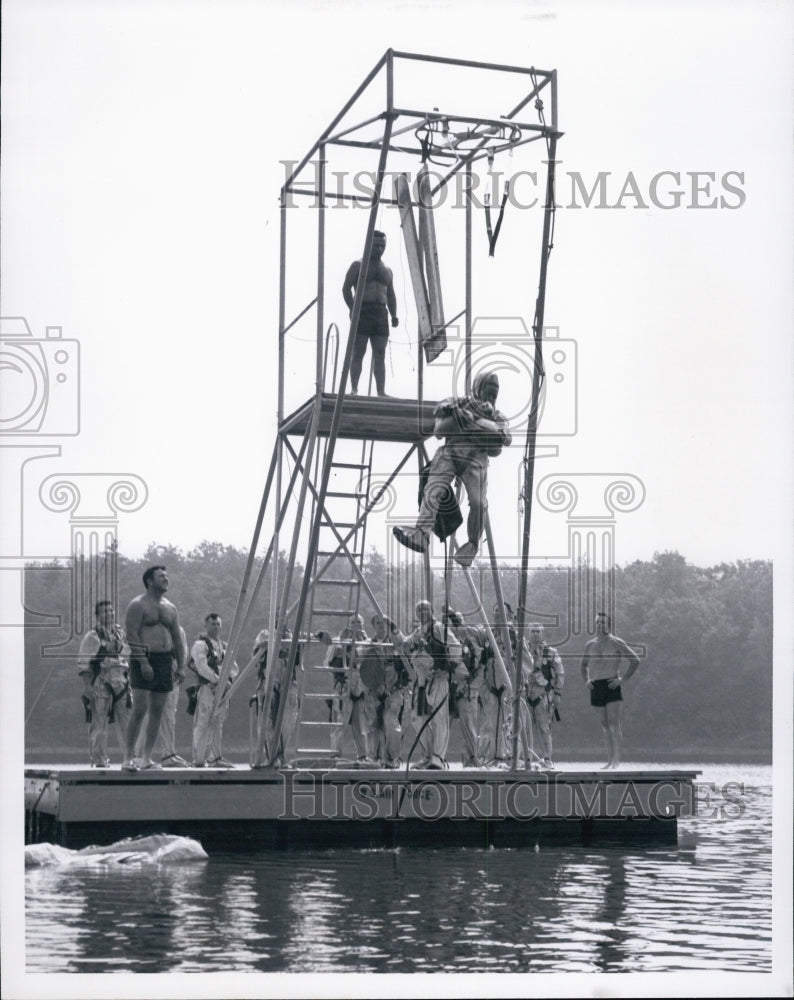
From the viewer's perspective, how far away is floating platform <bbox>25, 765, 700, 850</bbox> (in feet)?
58.6

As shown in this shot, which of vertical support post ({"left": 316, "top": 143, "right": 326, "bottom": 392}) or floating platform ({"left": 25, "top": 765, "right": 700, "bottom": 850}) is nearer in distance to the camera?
floating platform ({"left": 25, "top": 765, "right": 700, "bottom": 850})

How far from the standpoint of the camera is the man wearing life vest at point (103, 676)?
67.9 feet

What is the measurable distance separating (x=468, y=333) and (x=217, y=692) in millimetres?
4691

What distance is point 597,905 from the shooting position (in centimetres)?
1471

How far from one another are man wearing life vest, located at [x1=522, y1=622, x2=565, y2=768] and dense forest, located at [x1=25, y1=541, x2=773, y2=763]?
3167 cm

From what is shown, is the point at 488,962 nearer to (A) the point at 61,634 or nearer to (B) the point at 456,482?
(B) the point at 456,482

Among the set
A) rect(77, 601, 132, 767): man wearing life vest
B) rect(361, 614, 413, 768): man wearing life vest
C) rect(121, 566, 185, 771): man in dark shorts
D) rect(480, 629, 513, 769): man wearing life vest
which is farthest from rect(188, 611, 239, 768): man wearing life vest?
rect(480, 629, 513, 769): man wearing life vest

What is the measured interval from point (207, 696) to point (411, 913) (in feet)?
25.1

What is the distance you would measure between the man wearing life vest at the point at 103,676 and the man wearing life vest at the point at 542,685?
4564mm

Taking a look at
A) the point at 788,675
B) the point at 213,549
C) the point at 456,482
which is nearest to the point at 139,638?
the point at 456,482

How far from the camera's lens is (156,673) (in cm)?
1809

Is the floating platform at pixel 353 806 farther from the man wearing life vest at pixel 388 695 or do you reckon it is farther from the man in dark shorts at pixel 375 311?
the man in dark shorts at pixel 375 311

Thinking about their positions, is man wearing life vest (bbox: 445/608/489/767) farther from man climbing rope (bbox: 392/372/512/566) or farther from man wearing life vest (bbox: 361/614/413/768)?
man climbing rope (bbox: 392/372/512/566)

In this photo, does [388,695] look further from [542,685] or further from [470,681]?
[542,685]
